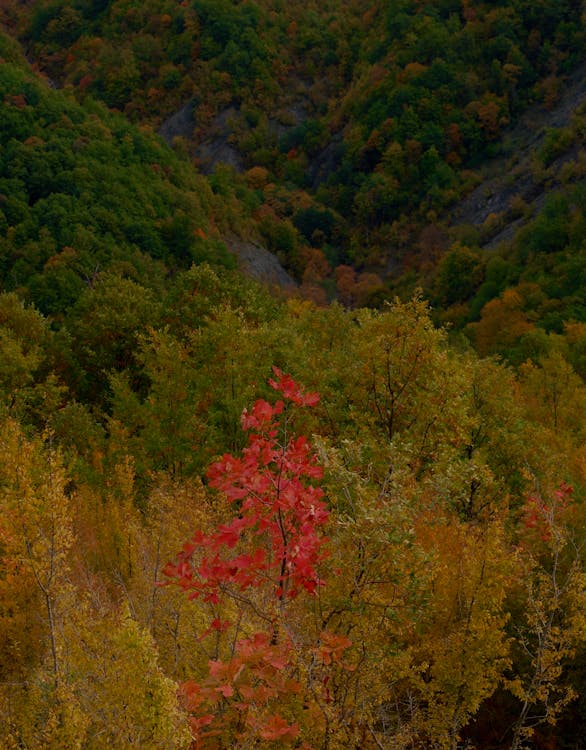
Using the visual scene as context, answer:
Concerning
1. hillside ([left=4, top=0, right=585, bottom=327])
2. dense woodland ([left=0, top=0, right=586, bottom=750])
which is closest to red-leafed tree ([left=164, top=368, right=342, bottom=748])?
dense woodland ([left=0, top=0, right=586, bottom=750])

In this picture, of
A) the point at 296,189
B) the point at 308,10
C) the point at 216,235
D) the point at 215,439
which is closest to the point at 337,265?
the point at 296,189

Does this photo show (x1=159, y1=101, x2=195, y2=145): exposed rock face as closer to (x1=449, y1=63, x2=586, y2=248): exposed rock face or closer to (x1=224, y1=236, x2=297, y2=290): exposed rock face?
(x1=224, y1=236, x2=297, y2=290): exposed rock face

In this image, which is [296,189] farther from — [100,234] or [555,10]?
[100,234]

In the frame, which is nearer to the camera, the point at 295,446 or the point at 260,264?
the point at 295,446

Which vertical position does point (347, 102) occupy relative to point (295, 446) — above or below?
below

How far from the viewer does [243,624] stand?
27.3 ft

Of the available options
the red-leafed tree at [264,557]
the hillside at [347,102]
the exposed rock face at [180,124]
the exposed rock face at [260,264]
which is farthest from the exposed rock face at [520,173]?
the red-leafed tree at [264,557]

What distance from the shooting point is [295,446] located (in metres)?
6.97

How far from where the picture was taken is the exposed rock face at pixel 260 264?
98188 mm

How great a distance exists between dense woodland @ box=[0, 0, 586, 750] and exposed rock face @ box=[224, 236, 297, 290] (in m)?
3.99

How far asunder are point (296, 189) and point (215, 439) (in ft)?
439

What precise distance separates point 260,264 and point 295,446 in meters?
99.4

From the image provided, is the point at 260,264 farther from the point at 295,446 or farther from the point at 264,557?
the point at 264,557

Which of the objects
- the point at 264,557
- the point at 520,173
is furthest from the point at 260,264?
the point at 264,557
